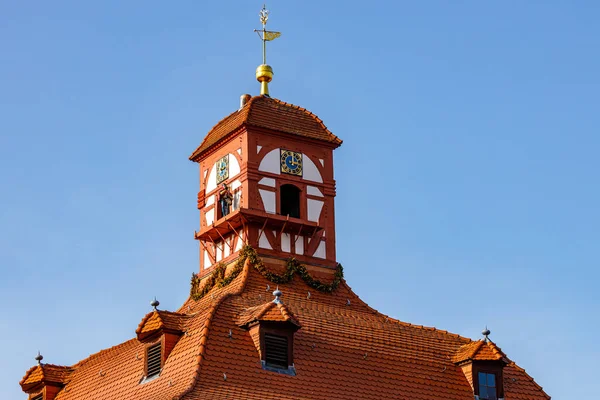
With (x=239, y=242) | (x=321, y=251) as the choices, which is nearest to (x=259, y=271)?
(x=239, y=242)

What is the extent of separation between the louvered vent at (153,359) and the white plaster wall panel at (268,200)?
8632mm

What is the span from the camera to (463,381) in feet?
193

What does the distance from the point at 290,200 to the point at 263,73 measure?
5807 mm

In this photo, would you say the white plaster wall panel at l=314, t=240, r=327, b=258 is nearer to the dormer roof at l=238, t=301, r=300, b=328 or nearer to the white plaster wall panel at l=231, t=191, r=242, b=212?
the white plaster wall panel at l=231, t=191, r=242, b=212

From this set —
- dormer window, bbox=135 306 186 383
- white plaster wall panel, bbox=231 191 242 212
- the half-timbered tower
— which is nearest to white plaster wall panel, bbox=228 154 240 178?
the half-timbered tower

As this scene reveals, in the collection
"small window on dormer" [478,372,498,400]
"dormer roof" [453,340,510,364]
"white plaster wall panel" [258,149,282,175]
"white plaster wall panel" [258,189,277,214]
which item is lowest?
"small window on dormer" [478,372,498,400]

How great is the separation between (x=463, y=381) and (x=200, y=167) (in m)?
14.6

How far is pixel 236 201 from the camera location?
6312 centimetres

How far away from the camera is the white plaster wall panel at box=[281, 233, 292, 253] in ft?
205

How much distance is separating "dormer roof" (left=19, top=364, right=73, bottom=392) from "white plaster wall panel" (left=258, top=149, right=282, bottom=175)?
10612 mm

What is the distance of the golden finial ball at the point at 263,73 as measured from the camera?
66750 mm

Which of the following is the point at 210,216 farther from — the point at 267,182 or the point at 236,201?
the point at 267,182

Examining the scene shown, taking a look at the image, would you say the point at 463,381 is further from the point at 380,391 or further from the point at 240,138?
the point at 240,138

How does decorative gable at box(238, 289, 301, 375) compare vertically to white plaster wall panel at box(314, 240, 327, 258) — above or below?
below
